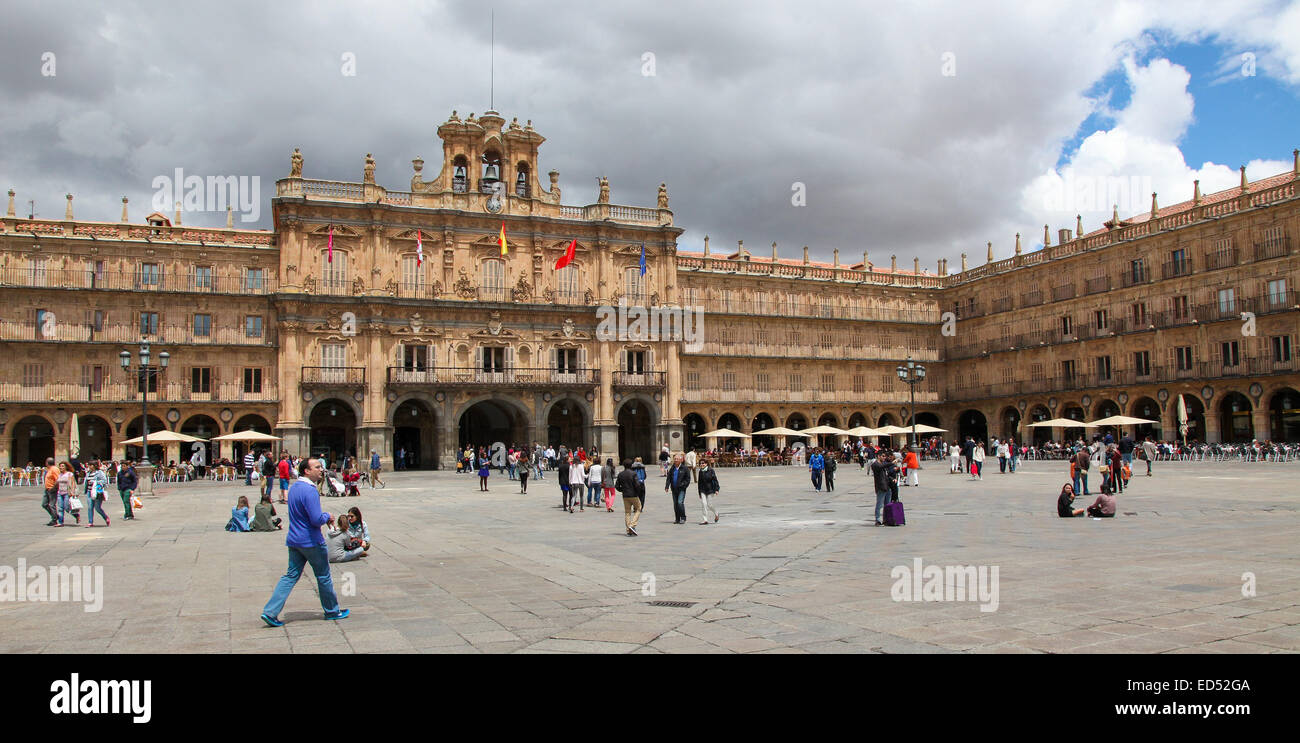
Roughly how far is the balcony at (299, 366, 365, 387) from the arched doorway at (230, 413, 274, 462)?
321 centimetres

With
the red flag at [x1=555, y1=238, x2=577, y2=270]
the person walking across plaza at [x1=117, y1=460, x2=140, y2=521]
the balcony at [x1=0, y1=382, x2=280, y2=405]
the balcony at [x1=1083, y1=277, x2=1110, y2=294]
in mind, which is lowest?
the person walking across plaza at [x1=117, y1=460, x2=140, y2=521]

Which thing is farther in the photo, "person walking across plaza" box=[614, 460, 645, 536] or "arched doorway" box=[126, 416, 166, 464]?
"arched doorway" box=[126, 416, 166, 464]

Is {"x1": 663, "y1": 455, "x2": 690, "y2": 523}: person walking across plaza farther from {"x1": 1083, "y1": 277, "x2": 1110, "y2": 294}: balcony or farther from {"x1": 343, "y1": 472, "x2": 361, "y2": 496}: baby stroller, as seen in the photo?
{"x1": 1083, "y1": 277, "x2": 1110, "y2": 294}: balcony

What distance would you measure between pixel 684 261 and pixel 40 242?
32129 mm

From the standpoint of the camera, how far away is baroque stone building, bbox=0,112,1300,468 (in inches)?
1642

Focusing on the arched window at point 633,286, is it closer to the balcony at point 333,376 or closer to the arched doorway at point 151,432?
the balcony at point 333,376

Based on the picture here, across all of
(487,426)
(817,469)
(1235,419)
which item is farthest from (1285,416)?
(487,426)

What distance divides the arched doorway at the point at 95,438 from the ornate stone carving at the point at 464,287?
1745 cm

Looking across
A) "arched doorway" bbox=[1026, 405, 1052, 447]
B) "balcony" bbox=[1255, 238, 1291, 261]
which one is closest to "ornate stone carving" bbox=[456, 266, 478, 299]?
"arched doorway" bbox=[1026, 405, 1052, 447]

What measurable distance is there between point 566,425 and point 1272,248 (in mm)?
34977

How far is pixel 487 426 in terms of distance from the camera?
50625 mm
